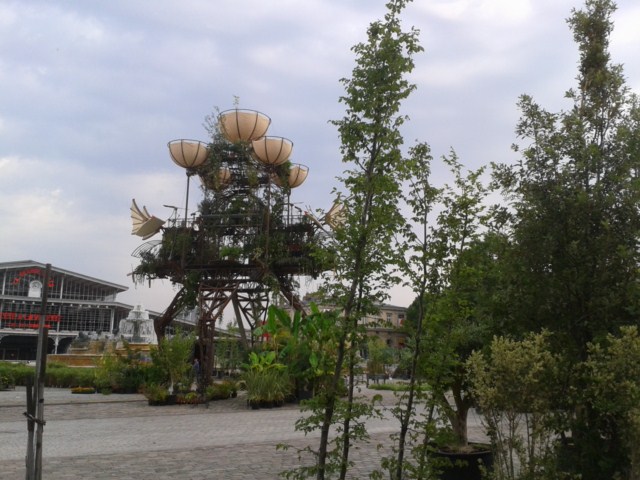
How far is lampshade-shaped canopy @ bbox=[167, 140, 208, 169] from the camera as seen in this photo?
1070 inches

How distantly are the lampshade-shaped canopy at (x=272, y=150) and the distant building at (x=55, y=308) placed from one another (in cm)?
3426

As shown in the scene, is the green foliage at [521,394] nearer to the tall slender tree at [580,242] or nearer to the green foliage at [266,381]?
the tall slender tree at [580,242]

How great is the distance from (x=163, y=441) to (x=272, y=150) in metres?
16.4

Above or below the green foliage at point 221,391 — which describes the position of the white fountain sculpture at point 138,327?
above

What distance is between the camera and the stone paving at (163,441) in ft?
29.2

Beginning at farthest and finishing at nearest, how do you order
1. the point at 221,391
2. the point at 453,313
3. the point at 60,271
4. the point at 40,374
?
1. the point at 60,271
2. the point at 221,391
3. the point at 453,313
4. the point at 40,374

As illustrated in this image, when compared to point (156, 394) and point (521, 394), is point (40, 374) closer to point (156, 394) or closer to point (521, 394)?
point (521, 394)

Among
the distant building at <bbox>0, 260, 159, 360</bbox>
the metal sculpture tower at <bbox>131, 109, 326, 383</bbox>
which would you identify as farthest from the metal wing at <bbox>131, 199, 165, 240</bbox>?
the distant building at <bbox>0, 260, 159, 360</bbox>

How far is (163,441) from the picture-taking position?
11.9m

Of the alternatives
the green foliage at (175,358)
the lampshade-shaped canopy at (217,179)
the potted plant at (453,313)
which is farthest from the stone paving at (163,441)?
the lampshade-shaped canopy at (217,179)

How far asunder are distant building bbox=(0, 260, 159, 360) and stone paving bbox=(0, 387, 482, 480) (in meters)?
39.8

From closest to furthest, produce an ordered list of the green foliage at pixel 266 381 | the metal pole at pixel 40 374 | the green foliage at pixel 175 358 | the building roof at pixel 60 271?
the metal pole at pixel 40 374, the green foliage at pixel 266 381, the green foliage at pixel 175 358, the building roof at pixel 60 271

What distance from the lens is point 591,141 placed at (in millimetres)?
6672

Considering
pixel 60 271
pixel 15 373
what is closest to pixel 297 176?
pixel 15 373
